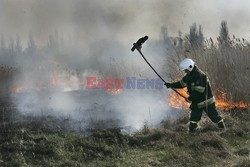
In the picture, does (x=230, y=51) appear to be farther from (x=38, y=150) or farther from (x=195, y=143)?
(x=38, y=150)

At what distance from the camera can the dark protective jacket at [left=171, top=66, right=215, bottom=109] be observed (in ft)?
26.9

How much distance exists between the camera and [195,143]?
6.94 meters

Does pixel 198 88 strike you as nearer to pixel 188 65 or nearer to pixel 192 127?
pixel 188 65

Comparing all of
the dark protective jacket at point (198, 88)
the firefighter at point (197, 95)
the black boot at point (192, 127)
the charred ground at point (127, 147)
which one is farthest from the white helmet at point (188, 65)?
the charred ground at point (127, 147)

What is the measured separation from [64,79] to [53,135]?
58.6 ft

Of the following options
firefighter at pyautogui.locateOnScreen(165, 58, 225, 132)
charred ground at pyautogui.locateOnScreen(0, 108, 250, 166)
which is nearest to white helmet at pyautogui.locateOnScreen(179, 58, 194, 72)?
firefighter at pyautogui.locateOnScreen(165, 58, 225, 132)

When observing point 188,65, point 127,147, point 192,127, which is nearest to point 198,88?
point 188,65

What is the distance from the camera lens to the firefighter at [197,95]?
8211mm

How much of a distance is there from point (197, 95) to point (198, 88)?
0.24 metres

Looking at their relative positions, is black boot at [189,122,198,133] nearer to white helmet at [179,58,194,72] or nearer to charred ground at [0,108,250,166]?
charred ground at [0,108,250,166]

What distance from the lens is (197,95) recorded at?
835 cm

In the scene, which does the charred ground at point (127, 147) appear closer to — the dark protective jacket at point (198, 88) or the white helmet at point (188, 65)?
the dark protective jacket at point (198, 88)

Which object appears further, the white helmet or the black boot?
the white helmet

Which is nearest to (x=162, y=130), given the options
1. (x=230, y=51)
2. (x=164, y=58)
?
(x=230, y=51)
